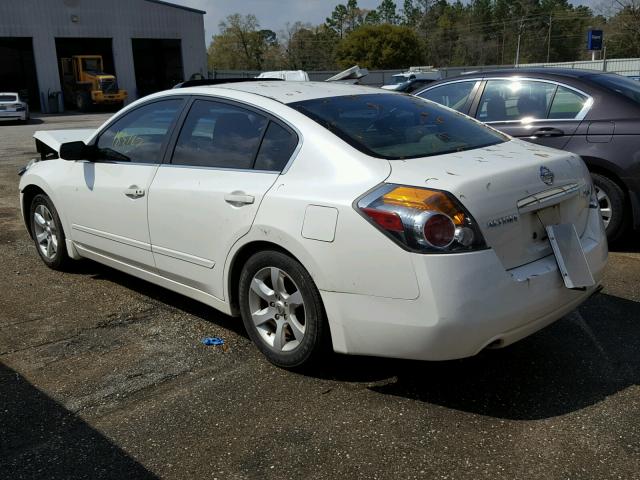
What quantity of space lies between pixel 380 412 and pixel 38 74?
132ft

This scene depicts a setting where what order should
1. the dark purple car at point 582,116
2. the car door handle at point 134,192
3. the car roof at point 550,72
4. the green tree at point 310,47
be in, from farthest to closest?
the green tree at point 310,47
the car roof at point 550,72
the dark purple car at point 582,116
the car door handle at point 134,192

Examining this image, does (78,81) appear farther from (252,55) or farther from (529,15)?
(529,15)

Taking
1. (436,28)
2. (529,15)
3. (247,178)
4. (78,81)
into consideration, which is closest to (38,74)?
(78,81)

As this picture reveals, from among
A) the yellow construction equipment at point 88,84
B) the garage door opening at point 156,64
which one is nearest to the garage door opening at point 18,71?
the yellow construction equipment at point 88,84

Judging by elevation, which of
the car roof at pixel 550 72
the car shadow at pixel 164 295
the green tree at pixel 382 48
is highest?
the green tree at pixel 382 48

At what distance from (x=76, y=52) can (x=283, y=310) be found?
1863 inches

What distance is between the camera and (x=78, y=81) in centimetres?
3734

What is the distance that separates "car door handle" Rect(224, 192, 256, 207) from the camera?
3.42 metres

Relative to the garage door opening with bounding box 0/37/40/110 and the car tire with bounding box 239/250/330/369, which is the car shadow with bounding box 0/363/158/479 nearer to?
the car tire with bounding box 239/250/330/369

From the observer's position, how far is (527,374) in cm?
343

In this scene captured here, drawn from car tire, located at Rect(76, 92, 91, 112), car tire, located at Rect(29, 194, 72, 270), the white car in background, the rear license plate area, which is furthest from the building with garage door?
the rear license plate area

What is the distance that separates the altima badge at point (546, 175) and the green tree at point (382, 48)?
73.7 meters

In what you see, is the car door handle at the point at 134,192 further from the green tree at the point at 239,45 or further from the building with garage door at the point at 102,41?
the green tree at the point at 239,45

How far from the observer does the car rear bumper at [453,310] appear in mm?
2781
